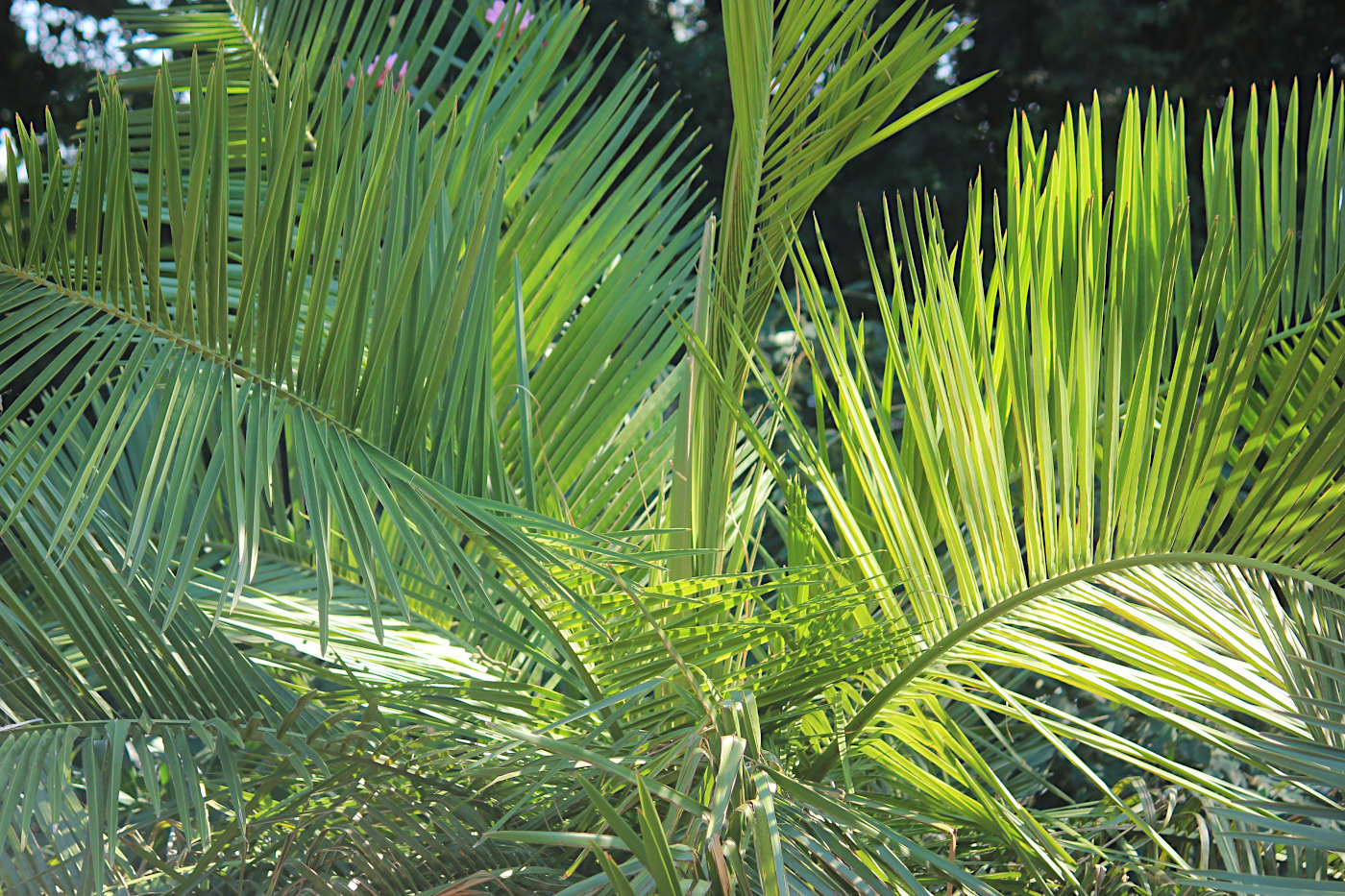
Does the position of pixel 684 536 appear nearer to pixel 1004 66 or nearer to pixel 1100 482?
pixel 1100 482

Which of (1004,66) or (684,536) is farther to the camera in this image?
(1004,66)

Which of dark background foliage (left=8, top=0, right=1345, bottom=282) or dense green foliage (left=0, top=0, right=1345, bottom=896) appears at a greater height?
dark background foliage (left=8, top=0, right=1345, bottom=282)

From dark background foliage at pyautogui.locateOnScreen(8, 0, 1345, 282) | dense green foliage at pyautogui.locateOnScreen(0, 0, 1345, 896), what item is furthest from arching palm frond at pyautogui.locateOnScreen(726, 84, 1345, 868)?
dark background foliage at pyautogui.locateOnScreen(8, 0, 1345, 282)

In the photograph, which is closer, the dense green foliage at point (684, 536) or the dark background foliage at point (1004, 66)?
the dense green foliage at point (684, 536)

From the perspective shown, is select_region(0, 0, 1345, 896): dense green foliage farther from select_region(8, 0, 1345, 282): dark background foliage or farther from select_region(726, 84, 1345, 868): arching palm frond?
select_region(8, 0, 1345, 282): dark background foliage

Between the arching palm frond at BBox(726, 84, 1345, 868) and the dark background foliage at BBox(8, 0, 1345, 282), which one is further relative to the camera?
the dark background foliage at BBox(8, 0, 1345, 282)

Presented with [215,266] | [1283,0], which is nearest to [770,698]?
[215,266]

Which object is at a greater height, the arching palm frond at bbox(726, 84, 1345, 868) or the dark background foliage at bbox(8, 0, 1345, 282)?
the dark background foliage at bbox(8, 0, 1345, 282)

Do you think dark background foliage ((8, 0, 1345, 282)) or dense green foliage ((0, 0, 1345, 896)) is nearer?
dense green foliage ((0, 0, 1345, 896))

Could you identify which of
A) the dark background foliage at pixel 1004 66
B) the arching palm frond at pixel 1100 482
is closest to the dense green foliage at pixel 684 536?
the arching palm frond at pixel 1100 482

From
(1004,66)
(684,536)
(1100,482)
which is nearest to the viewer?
(1100,482)

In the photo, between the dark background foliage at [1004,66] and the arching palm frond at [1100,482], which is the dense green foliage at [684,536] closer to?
the arching palm frond at [1100,482]

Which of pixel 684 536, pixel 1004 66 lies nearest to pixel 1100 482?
pixel 684 536

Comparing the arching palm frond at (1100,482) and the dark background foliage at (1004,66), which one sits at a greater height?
the dark background foliage at (1004,66)
